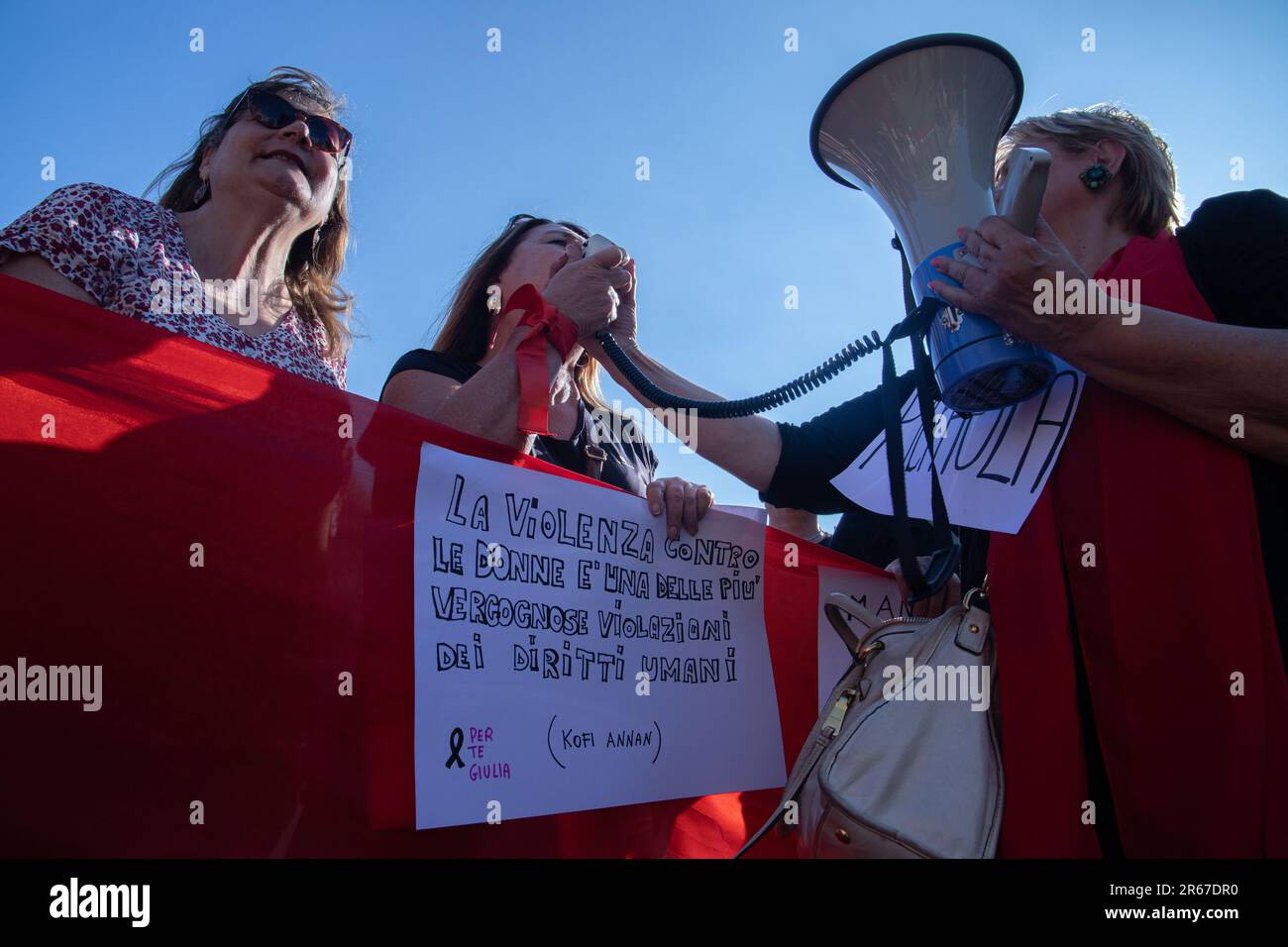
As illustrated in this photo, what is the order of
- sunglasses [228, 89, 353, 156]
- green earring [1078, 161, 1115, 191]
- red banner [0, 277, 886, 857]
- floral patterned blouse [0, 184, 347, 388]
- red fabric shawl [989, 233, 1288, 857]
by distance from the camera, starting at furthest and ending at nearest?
1. sunglasses [228, 89, 353, 156]
2. green earring [1078, 161, 1115, 191]
3. floral patterned blouse [0, 184, 347, 388]
4. red banner [0, 277, 886, 857]
5. red fabric shawl [989, 233, 1288, 857]

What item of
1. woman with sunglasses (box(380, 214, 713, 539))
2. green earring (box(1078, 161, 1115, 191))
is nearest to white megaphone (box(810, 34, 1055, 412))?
green earring (box(1078, 161, 1115, 191))

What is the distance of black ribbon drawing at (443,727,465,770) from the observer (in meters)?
1.60

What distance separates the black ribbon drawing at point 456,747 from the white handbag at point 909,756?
1.76 feet

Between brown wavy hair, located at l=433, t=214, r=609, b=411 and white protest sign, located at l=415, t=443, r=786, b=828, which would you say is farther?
brown wavy hair, located at l=433, t=214, r=609, b=411

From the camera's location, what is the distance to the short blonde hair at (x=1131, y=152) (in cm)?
194

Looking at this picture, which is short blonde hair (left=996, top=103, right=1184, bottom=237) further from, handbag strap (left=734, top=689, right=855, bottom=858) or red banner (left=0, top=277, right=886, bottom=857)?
red banner (left=0, top=277, right=886, bottom=857)

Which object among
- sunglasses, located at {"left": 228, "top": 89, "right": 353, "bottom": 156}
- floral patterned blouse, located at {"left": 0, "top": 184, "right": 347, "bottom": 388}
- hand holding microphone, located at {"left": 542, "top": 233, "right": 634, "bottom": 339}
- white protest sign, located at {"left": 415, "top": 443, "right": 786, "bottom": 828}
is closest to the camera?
white protest sign, located at {"left": 415, "top": 443, "right": 786, "bottom": 828}

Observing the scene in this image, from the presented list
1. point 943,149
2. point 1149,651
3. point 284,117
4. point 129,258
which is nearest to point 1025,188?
point 943,149

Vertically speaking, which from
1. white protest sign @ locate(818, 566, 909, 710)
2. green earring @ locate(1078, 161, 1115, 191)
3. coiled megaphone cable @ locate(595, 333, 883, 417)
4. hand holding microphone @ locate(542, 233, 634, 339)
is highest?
green earring @ locate(1078, 161, 1115, 191)

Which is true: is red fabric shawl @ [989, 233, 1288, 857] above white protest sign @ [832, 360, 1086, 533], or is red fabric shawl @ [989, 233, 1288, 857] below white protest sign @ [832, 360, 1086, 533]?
below

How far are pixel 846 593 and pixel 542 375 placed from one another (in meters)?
0.97

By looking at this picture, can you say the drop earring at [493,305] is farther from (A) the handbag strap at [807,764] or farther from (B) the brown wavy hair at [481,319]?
(A) the handbag strap at [807,764]

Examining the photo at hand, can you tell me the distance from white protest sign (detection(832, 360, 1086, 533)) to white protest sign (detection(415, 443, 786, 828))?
0.50 m
